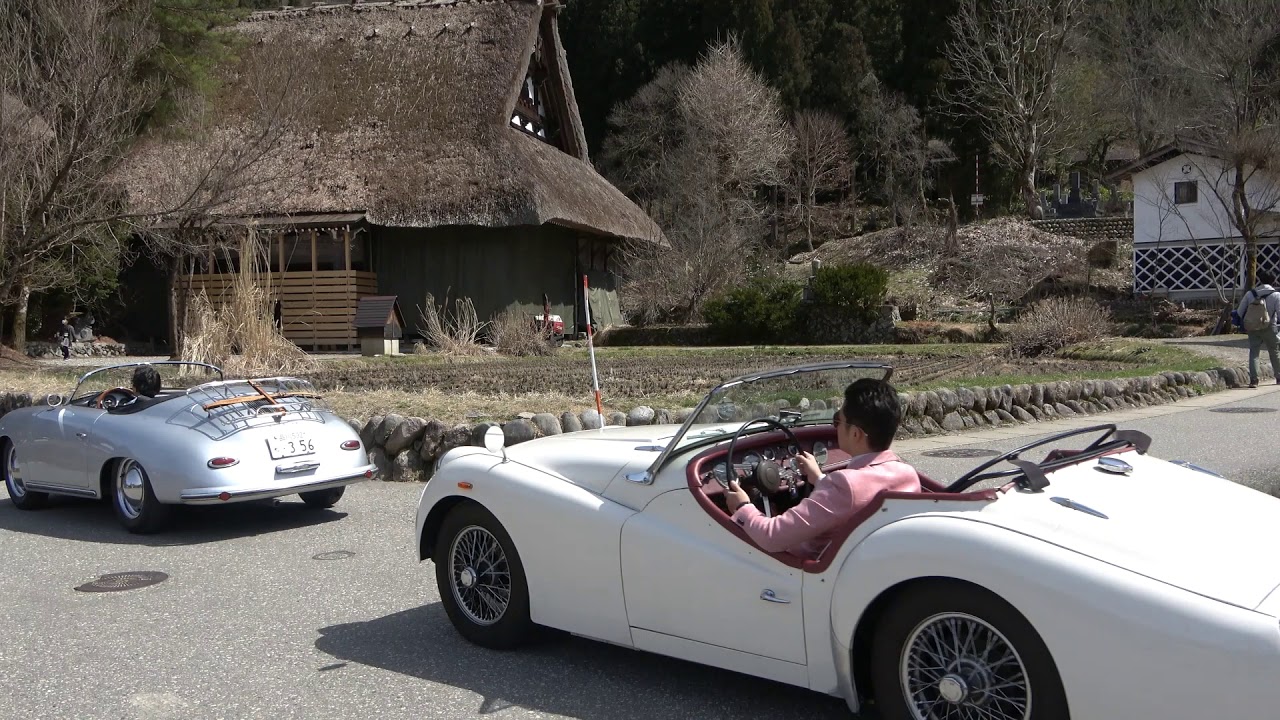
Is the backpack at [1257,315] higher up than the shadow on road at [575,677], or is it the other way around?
the backpack at [1257,315]

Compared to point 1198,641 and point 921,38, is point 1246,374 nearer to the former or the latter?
point 1198,641

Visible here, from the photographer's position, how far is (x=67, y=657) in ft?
16.8

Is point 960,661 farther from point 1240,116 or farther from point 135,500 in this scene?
point 1240,116

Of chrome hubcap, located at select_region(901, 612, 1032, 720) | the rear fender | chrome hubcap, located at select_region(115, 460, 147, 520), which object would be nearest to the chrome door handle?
Answer: the rear fender

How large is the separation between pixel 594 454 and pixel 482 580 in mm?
832

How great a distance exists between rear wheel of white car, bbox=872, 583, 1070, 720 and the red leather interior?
31 centimetres

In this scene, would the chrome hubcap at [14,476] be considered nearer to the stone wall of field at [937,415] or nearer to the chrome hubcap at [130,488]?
the chrome hubcap at [130,488]

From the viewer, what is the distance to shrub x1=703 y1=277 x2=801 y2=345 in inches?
1173

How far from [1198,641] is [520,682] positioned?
2.70 m

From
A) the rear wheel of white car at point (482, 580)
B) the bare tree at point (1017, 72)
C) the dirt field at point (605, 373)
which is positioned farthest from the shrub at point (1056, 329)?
the bare tree at point (1017, 72)

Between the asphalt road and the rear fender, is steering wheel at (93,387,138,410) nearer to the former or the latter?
the asphalt road

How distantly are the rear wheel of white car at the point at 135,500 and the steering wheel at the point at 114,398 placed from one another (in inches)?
25.2

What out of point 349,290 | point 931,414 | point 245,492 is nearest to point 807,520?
point 245,492

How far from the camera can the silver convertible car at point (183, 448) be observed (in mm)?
7645
